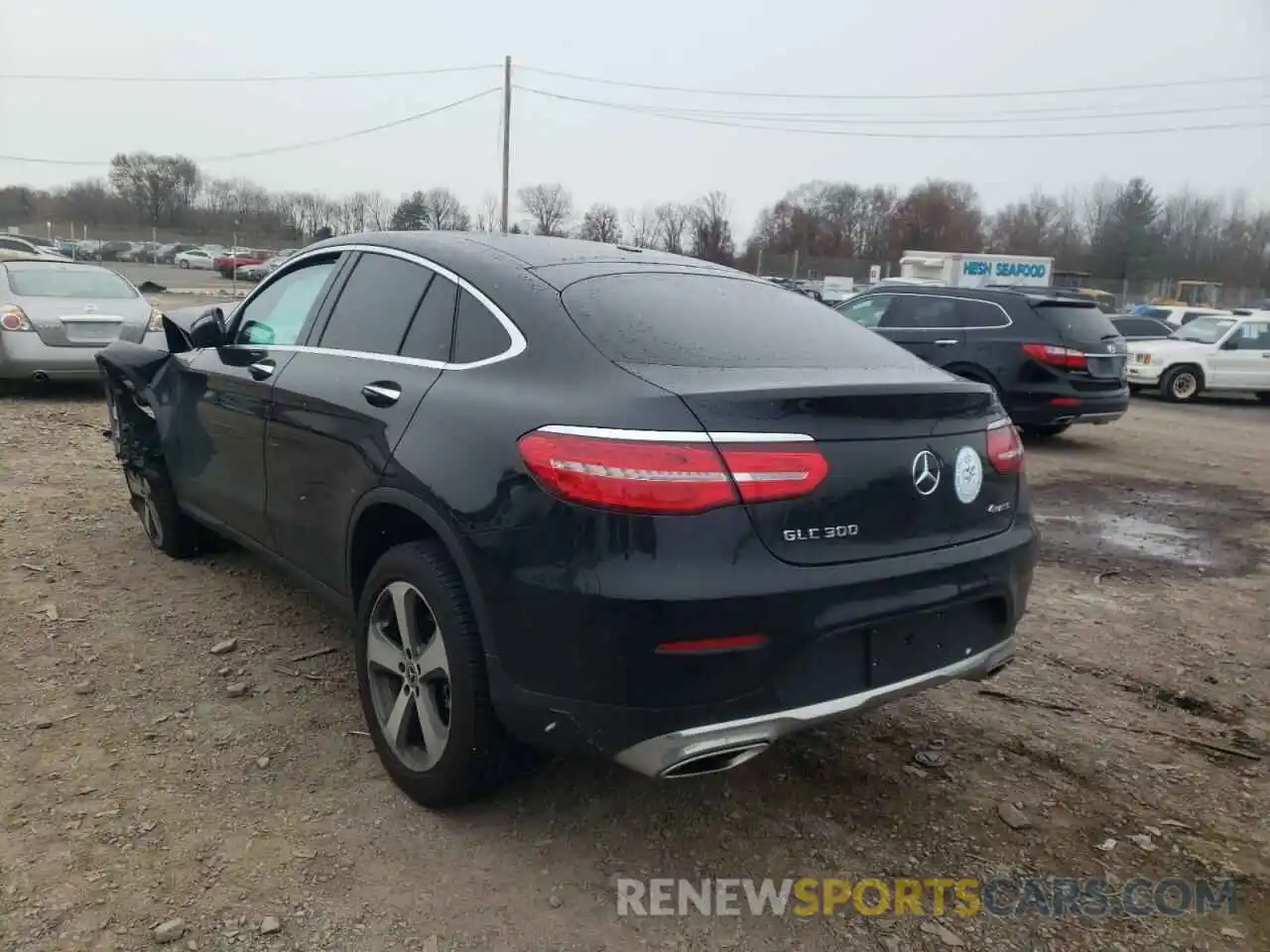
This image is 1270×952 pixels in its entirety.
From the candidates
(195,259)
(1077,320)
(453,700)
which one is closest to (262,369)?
(453,700)

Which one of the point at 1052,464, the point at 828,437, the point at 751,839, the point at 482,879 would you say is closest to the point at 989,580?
the point at 828,437

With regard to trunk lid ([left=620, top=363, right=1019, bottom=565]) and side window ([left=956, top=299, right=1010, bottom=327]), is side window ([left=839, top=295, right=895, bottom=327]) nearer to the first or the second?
side window ([left=956, top=299, right=1010, bottom=327])

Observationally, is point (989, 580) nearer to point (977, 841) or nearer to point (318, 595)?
point (977, 841)

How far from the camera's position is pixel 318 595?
11.1ft

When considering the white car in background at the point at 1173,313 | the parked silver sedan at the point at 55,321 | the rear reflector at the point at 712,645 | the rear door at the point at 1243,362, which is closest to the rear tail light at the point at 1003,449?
the rear reflector at the point at 712,645

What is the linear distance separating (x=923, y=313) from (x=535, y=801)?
871 cm

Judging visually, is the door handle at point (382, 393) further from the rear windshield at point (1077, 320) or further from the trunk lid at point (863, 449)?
the rear windshield at point (1077, 320)

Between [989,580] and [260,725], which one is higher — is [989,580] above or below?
above

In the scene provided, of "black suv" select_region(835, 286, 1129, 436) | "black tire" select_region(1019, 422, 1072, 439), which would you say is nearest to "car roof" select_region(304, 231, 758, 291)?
"black suv" select_region(835, 286, 1129, 436)

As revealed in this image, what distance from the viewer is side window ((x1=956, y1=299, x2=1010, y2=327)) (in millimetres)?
9789

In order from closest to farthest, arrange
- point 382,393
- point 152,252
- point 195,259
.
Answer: point 382,393 < point 195,259 < point 152,252

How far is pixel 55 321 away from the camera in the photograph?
9250 millimetres

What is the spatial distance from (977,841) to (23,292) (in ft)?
32.7

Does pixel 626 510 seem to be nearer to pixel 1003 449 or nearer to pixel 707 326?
pixel 707 326
